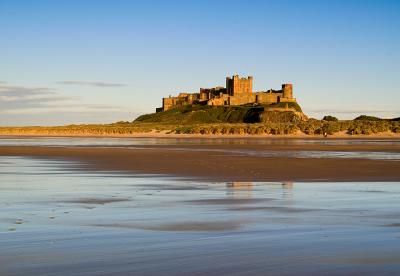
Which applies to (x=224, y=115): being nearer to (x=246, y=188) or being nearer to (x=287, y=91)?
(x=287, y=91)

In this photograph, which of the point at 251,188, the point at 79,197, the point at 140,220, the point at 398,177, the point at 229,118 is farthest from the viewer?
the point at 229,118

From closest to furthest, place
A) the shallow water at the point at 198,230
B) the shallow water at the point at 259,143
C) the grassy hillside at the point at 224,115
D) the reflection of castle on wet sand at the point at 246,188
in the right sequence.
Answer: the shallow water at the point at 198,230
the reflection of castle on wet sand at the point at 246,188
the shallow water at the point at 259,143
the grassy hillside at the point at 224,115

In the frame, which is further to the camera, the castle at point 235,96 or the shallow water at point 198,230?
the castle at point 235,96

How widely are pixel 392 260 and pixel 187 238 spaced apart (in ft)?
6.93

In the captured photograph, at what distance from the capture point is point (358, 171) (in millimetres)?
16734

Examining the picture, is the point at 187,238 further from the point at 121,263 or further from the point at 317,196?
the point at 317,196

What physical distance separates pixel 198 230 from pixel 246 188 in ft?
17.5

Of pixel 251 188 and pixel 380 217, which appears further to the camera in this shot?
pixel 251 188

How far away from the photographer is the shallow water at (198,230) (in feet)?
17.0

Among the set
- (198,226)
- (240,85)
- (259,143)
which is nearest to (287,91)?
(240,85)

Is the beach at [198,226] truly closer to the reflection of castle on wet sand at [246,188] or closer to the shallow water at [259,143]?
the reflection of castle on wet sand at [246,188]

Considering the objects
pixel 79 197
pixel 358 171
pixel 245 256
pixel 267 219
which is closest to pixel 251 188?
pixel 79 197

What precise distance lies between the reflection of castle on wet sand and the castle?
143011mm

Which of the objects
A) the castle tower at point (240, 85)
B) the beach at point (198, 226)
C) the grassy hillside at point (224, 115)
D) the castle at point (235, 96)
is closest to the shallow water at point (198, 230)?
the beach at point (198, 226)
